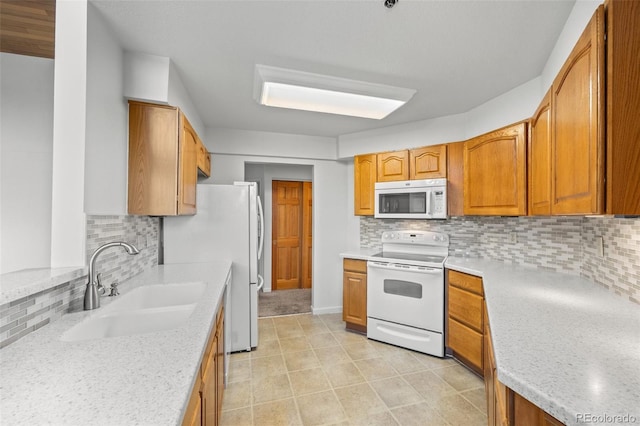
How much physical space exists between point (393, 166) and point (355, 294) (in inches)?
59.3

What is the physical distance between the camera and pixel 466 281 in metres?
2.36

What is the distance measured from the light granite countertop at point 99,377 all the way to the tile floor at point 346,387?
1.17 m

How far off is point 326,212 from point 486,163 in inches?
79.7

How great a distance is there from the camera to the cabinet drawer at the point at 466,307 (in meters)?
2.24

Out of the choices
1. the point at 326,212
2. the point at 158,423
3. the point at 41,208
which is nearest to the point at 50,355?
the point at 158,423

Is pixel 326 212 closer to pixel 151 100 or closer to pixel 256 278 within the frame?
pixel 256 278

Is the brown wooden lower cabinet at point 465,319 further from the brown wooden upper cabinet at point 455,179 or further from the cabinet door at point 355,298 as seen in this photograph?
the cabinet door at point 355,298

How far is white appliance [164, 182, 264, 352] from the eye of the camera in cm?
263

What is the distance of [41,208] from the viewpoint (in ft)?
4.91

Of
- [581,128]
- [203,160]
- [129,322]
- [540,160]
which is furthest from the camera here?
[203,160]

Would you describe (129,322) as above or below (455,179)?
below

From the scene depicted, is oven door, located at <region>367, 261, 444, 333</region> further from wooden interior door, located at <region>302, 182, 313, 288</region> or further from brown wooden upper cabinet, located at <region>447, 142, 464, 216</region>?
wooden interior door, located at <region>302, 182, 313, 288</region>

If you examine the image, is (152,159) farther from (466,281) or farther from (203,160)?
(466,281)

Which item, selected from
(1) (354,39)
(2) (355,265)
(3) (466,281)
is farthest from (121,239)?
(3) (466,281)
